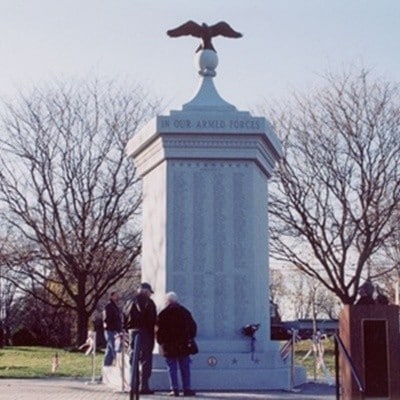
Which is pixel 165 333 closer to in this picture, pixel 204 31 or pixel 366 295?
pixel 366 295

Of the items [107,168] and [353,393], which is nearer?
[353,393]

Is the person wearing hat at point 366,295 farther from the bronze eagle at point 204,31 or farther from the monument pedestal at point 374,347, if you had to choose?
the bronze eagle at point 204,31

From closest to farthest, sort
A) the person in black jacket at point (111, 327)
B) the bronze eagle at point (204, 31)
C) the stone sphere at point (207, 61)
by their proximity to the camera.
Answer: the person in black jacket at point (111, 327)
the stone sphere at point (207, 61)
the bronze eagle at point (204, 31)

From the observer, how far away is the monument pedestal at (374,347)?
13.2 m

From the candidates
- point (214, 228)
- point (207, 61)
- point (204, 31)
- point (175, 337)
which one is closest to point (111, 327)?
point (214, 228)

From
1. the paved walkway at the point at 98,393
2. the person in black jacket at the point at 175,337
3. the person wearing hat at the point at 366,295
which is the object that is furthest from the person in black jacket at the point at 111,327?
the person wearing hat at the point at 366,295

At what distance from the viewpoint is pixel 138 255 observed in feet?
143

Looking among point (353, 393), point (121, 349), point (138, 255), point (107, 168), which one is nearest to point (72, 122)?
point (107, 168)

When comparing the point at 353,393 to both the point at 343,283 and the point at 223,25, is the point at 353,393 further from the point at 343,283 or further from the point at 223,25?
the point at 343,283

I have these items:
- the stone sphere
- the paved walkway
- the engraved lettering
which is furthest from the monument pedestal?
the stone sphere

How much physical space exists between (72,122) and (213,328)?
2551cm

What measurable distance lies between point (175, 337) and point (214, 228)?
8.62 ft

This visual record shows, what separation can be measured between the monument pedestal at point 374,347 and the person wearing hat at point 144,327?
3.38 meters

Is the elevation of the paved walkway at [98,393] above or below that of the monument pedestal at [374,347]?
below
